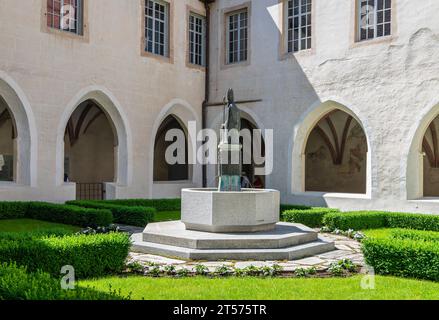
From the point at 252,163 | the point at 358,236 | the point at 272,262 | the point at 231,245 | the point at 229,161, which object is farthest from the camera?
the point at 252,163

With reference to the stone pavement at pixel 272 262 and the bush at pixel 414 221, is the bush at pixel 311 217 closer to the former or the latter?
the bush at pixel 414 221

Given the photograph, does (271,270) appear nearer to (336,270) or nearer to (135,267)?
(336,270)

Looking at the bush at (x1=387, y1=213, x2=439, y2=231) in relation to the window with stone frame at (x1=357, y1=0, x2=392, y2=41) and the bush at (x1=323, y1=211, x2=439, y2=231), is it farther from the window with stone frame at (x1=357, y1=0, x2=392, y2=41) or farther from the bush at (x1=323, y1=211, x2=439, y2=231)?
the window with stone frame at (x1=357, y1=0, x2=392, y2=41)

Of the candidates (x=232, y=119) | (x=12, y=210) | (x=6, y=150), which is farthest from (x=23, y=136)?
(x=6, y=150)

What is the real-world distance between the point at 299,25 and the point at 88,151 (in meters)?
11.1

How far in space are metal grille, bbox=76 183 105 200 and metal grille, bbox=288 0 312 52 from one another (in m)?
10.00

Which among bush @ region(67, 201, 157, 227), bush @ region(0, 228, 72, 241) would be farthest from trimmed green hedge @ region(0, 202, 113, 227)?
bush @ region(0, 228, 72, 241)

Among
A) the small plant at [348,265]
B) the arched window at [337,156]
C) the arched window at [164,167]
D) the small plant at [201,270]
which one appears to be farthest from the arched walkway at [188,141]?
the small plant at [348,265]

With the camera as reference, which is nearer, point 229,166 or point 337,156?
point 229,166

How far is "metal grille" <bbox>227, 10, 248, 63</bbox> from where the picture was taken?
18.1 metres

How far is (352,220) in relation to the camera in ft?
38.7

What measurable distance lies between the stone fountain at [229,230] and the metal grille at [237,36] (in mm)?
9015
